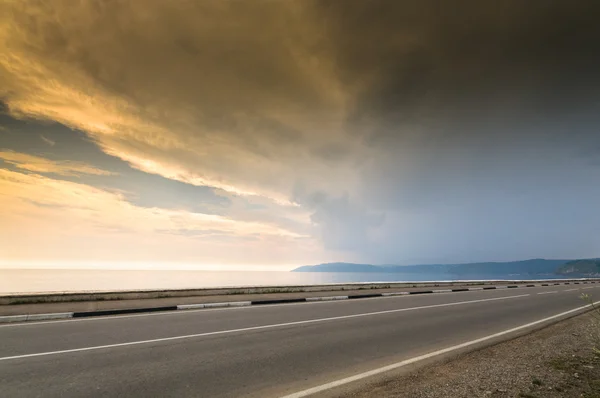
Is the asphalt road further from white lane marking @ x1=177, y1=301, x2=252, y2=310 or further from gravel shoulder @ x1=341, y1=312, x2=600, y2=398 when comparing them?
white lane marking @ x1=177, y1=301, x2=252, y2=310

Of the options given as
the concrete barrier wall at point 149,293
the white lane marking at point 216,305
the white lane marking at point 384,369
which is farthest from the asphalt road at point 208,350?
the concrete barrier wall at point 149,293

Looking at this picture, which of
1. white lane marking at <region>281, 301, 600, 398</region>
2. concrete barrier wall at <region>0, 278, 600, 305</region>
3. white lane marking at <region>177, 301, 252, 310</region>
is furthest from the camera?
white lane marking at <region>177, 301, 252, 310</region>

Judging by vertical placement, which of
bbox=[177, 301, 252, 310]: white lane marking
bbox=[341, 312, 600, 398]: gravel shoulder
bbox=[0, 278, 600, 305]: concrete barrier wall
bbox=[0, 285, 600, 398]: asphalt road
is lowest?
bbox=[341, 312, 600, 398]: gravel shoulder

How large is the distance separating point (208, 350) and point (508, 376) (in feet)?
18.6

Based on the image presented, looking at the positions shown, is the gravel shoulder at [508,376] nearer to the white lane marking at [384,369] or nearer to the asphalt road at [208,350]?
the white lane marking at [384,369]

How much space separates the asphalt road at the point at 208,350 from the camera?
4.77 metres

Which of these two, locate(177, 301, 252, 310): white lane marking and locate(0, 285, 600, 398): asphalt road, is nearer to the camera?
locate(0, 285, 600, 398): asphalt road

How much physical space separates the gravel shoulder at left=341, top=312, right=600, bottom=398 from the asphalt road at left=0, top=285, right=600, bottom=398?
0.80 meters

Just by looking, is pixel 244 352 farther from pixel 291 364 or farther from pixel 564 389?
pixel 564 389

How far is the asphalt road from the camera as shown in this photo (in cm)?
477

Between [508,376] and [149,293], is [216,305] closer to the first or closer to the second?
[149,293]

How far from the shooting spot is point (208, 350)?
21.7 ft

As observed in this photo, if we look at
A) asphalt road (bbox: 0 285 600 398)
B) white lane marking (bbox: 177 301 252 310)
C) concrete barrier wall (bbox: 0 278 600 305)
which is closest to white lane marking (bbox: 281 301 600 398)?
asphalt road (bbox: 0 285 600 398)

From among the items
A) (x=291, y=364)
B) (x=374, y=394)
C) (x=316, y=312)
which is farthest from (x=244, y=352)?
(x=316, y=312)
